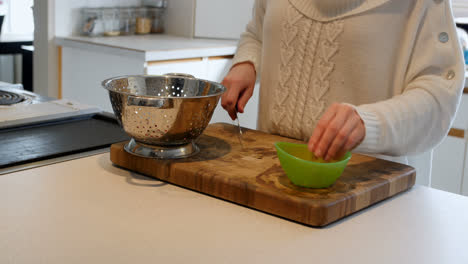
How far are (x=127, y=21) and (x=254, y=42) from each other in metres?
1.82

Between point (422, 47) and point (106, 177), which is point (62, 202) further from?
point (422, 47)

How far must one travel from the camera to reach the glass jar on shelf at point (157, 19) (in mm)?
3094

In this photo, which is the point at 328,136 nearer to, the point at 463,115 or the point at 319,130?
the point at 319,130

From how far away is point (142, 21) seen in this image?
9.78 ft

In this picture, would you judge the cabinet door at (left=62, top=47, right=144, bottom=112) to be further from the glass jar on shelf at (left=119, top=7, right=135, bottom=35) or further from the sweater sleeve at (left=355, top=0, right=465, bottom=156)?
the sweater sleeve at (left=355, top=0, right=465, bottom=156)

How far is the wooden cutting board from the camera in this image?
746 mm

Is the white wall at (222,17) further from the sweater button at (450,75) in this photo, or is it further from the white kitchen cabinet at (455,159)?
the sweater button at (450,75)

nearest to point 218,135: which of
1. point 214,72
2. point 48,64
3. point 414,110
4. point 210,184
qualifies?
point 210,184

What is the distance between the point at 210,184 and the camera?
82 cm

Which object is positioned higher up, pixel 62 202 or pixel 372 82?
pixel 372 82

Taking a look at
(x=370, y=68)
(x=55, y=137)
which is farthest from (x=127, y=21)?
(x=370, y=68)

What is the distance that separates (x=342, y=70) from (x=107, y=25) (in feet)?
6.57

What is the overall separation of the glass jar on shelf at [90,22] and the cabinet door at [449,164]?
1678 mm

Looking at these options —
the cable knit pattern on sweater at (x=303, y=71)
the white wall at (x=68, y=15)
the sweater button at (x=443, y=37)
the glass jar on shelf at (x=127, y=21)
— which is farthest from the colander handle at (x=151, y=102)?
the glass jar on shelf at (x=127, y=21)
